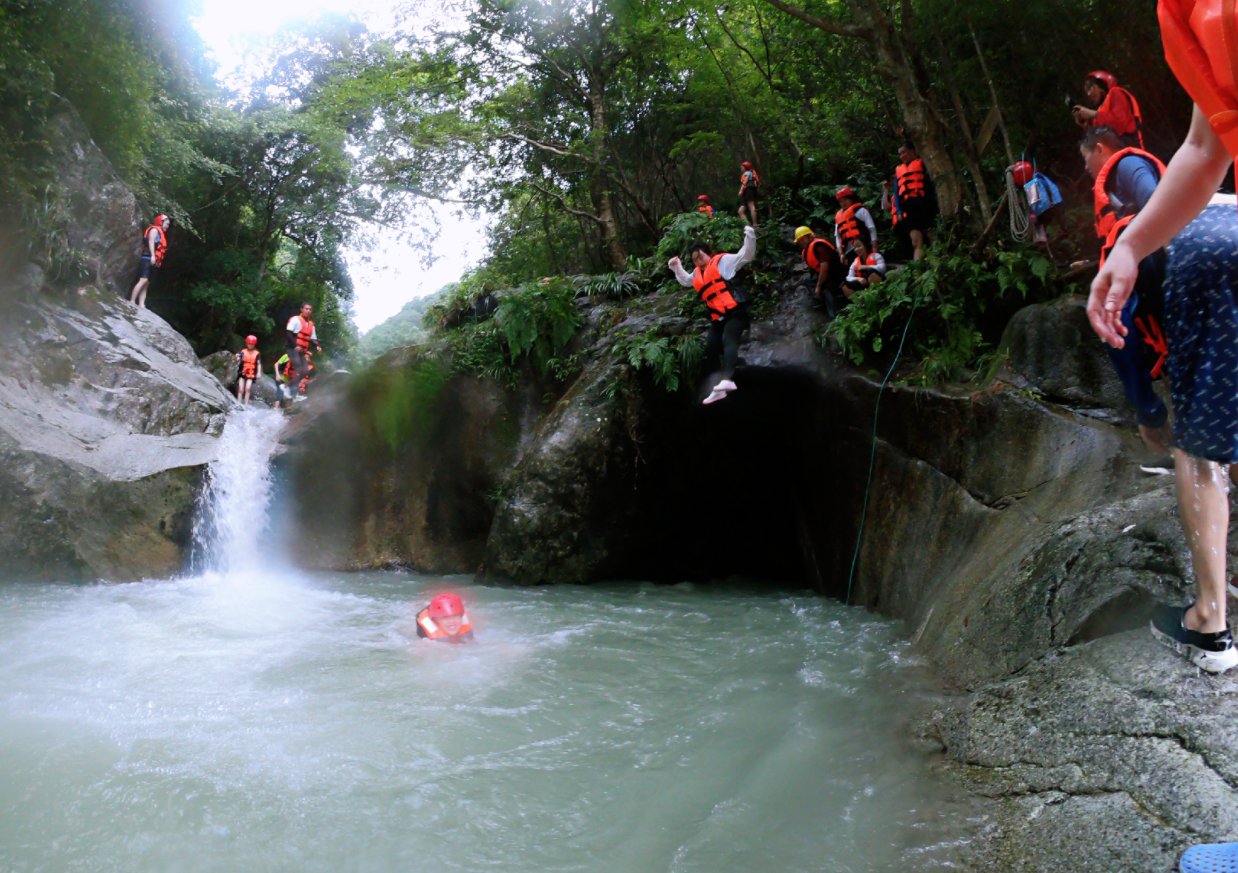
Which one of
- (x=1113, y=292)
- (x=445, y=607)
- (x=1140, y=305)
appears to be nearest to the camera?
(x=1113, y=292)

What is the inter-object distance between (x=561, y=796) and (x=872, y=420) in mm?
5515

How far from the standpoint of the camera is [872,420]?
7.64 meters

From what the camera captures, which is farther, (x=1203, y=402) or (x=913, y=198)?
(x=913, y=198)

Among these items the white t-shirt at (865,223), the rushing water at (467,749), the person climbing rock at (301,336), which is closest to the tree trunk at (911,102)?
the white t-shirt at (865,223)

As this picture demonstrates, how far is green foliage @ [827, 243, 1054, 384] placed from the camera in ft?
21.9

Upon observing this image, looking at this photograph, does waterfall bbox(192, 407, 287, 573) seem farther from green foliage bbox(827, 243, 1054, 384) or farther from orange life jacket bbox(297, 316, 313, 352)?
green foliage bbox(827, 243, 1054, 384)

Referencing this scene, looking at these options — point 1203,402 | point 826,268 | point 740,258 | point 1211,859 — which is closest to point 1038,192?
point 826,268

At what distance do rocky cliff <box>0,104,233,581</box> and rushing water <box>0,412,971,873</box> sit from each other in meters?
2.31

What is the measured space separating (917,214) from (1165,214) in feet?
25.8

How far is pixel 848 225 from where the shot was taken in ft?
30.6

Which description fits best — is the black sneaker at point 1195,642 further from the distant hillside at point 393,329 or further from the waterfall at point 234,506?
the distant hillside at point 393,329

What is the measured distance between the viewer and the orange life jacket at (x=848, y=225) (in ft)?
30.5

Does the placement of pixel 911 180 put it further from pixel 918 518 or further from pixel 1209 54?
pixel 1209 54

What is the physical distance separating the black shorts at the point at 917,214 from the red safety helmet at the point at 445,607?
7.21 meters
